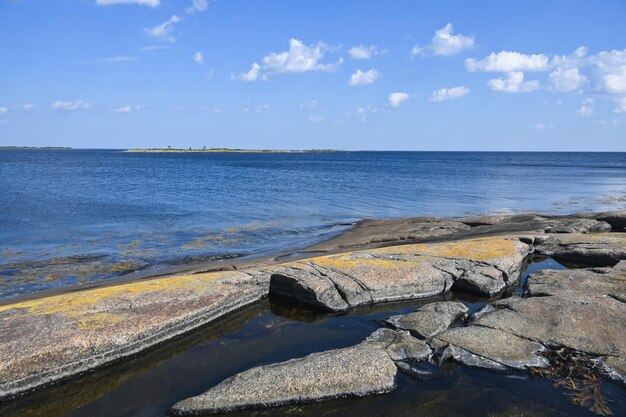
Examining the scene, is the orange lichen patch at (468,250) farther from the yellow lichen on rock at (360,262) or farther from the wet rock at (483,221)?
the wet rock at (483,221)

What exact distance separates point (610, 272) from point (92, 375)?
40.8 ft

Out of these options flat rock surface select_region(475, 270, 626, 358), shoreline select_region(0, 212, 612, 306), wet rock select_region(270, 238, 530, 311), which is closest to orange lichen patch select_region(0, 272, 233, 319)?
wet rock select_region(270, 238, 530, 311)

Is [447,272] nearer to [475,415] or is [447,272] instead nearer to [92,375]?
[475,415]

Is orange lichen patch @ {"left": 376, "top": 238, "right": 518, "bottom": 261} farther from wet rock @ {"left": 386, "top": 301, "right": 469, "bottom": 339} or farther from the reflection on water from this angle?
the reflection on water

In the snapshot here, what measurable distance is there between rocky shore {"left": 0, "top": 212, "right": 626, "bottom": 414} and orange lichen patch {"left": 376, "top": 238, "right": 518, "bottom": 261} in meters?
0.03

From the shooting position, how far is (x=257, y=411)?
675cm

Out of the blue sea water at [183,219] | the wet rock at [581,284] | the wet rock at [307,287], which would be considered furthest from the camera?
the blue sea water at [183,219]

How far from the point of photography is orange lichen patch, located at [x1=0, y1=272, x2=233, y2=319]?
9070mm

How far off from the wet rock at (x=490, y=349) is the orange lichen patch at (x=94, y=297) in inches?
225

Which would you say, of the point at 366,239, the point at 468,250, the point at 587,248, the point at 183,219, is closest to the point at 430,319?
the point at 468,250

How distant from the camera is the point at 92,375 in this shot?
8.00 metres

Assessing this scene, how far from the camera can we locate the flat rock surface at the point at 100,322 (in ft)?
24.8

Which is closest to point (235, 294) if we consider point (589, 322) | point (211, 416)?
point (211, 416)

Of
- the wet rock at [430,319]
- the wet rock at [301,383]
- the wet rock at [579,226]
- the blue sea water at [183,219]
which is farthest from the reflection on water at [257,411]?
the wet rock at [579,226]
